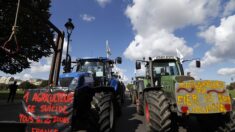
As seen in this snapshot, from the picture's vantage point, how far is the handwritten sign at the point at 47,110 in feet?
19.3

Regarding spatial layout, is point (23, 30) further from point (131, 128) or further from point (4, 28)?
point (131, 128)

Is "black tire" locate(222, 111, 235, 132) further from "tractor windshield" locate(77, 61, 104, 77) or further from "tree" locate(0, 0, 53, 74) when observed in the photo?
"tree" locate(0, 0, 53, 74)

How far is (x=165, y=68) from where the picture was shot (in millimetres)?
9852

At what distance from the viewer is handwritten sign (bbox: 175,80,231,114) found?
6238mm

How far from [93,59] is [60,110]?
5.61m

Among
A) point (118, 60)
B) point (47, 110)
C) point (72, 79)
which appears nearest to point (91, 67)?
point (118, 60)

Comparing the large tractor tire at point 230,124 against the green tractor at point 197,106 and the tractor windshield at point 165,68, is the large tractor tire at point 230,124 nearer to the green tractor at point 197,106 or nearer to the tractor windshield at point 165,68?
the green tractor at point 197,106

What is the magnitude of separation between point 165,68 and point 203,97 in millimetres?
3582

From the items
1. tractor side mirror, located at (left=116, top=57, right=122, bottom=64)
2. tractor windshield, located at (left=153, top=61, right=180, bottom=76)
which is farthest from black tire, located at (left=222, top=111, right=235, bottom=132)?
tractor side mirror, located at (left=116, top=57, right=122, bottom=64)

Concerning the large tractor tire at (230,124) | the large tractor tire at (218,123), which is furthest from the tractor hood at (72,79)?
the large tractor tire at (230,124)

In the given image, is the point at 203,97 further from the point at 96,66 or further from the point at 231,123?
the point at 96,66

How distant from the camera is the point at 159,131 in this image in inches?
256

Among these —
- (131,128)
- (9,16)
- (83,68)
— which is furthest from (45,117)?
(9,16)

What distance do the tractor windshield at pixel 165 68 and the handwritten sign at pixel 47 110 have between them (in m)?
4.68
